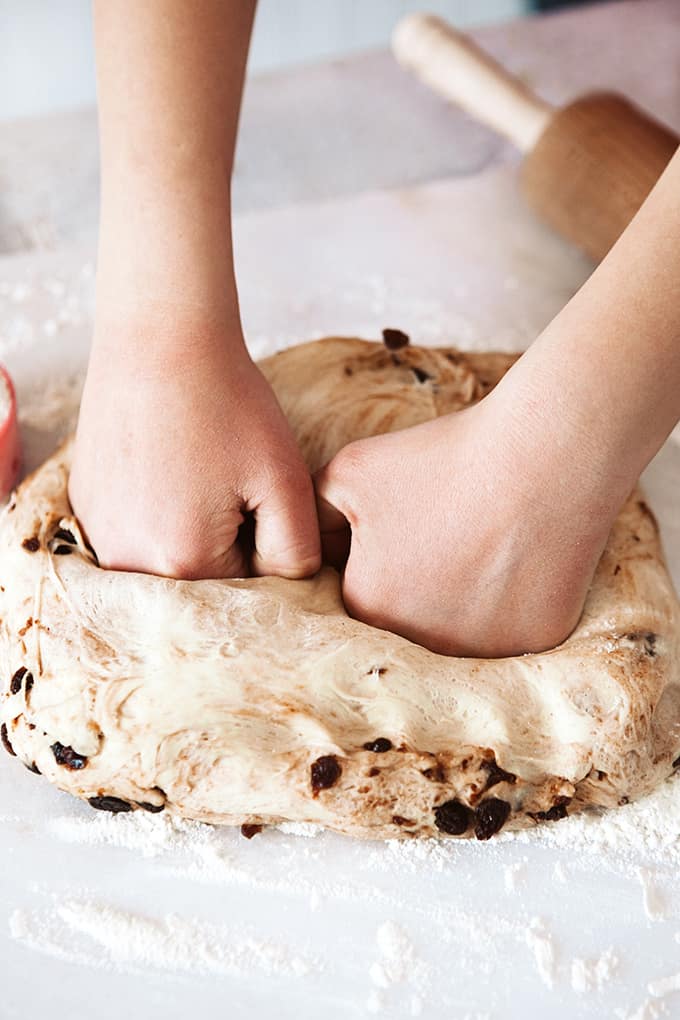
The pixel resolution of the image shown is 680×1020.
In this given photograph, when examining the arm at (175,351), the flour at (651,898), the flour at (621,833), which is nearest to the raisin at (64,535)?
the arm at (175,351)

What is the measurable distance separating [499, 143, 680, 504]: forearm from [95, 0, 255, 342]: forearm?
0.99 feet

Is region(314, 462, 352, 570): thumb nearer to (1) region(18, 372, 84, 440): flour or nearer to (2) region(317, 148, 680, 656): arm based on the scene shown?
(2) region(317, 148, 680, 656): arm

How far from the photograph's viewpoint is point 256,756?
894 millimetres

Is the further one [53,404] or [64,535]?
[53,404]

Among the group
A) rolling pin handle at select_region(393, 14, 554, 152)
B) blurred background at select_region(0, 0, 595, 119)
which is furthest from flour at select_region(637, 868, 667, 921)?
blurred background at select_region(0, 0, 595, 119)

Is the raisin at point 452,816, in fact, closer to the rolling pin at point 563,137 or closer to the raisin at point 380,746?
the raisin at point 380,746

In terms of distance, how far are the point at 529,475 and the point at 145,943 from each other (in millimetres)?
489

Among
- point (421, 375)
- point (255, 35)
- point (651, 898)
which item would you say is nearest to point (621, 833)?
point (651, 898)

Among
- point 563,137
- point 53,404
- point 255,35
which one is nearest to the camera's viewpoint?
point 53,404

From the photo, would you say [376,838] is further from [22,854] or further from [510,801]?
[22,854]

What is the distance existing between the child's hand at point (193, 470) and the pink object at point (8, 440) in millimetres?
238

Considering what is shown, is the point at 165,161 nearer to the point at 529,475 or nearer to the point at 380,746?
the point at 529,475

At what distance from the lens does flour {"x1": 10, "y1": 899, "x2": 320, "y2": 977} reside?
0.90 metres

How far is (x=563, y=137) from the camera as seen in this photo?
156 cm
